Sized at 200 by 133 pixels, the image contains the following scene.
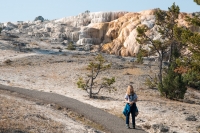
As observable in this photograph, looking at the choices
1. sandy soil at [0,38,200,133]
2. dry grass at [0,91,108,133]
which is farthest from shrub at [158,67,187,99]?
dry grass at [0,91,108,133]

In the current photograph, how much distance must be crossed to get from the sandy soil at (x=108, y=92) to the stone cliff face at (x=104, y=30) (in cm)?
1930

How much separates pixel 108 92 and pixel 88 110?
360 inches

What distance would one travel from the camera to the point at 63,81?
113 ft

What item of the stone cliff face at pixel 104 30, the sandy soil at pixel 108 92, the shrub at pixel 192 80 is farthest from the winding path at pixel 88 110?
the stone cliff face at pixel 104 30

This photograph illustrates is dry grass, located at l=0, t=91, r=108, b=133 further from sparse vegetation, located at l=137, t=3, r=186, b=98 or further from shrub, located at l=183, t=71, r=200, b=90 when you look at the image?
shrub, located at l=183, t=71, r=200, b=90

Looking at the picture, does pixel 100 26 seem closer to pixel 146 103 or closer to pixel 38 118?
pixel 146 103

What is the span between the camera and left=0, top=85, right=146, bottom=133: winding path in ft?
51.7

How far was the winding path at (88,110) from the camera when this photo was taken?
15.8 metres

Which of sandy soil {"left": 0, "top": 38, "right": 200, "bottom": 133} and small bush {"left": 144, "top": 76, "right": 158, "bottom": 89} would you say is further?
small bush {"left": 144, "top": 76, "right": 158, "bottom": 89}

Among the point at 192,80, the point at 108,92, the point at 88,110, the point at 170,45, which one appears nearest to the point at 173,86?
the point at 170,45

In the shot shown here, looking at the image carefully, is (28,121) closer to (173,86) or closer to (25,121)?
(25,121)

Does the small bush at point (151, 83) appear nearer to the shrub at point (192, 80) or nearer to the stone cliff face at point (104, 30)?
the shrub at point (192, 80)

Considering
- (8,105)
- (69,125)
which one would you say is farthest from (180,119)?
(8,105)

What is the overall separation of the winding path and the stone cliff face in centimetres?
4772
